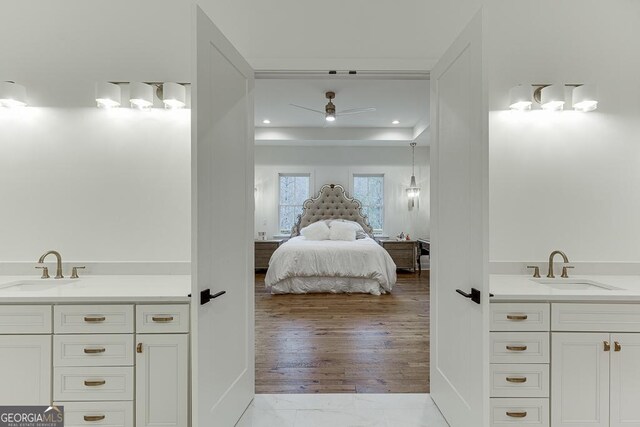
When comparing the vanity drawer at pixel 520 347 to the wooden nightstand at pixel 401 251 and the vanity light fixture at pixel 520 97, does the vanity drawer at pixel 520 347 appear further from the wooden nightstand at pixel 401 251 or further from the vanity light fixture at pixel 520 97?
the wooden nightstand at pixel 401 251

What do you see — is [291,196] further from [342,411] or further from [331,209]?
[342,411]

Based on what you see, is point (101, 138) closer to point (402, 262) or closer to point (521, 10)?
point (521, 10)

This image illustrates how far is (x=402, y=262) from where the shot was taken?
6473mm

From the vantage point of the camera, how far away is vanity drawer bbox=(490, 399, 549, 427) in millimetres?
1720

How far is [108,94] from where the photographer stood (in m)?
2.21

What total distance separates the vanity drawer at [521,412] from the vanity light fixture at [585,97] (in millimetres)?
1905

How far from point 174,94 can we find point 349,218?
16.8 feet

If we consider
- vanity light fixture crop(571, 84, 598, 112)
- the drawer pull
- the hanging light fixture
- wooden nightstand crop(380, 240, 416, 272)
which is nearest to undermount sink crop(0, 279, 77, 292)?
the drawer pull

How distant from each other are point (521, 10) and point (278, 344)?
3.43 m

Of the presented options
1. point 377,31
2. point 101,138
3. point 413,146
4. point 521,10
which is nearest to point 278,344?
point 101,138

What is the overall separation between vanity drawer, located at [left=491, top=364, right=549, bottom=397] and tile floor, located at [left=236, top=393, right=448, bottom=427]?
18.9 inches

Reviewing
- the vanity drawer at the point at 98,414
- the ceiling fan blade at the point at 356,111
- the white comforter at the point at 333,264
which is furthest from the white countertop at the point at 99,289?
the ceiling fan blade at the point at 356,111

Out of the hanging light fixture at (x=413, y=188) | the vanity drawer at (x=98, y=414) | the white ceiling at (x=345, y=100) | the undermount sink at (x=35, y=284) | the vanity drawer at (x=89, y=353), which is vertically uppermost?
the white ceiling at (x=345, y=100)

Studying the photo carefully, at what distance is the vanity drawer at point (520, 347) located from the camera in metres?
1.72
